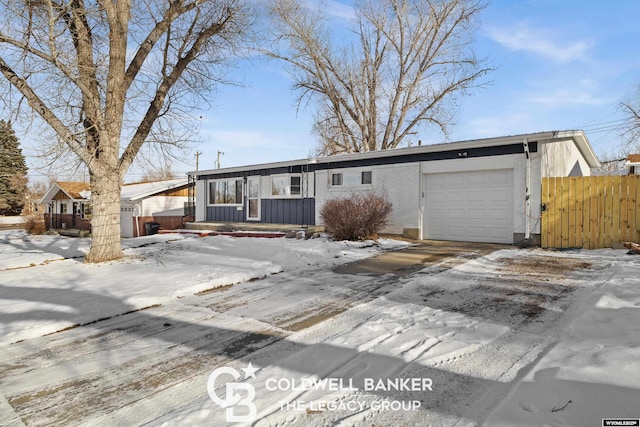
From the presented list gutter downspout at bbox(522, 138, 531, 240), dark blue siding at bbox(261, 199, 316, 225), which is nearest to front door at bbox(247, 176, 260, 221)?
dark blue siding at bbox(261, 199, 316, 225)

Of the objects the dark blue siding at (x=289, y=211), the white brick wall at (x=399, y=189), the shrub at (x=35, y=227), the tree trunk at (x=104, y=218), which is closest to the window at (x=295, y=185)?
the dark blue siding at (x=289, y=211)

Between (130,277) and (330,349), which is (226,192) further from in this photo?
(330,349)

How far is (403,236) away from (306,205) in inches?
182

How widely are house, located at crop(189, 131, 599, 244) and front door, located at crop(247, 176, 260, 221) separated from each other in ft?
2.34

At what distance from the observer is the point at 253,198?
679 inches

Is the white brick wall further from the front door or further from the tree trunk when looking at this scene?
the tree trunk

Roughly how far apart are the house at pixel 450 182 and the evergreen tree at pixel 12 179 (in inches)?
1764

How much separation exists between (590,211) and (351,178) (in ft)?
24.3

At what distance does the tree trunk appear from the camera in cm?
820

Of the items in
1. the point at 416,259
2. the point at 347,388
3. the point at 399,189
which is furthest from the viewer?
Answer: the point at 399,189

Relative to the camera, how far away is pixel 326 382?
2670mm

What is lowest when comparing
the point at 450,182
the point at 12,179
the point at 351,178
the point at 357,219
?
the point at 357,219

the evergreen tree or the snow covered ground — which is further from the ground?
the evergreen tree

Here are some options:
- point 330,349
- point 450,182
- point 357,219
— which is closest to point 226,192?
point 357,219
